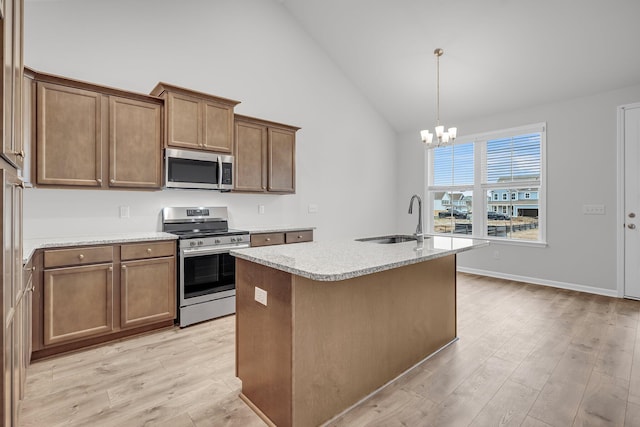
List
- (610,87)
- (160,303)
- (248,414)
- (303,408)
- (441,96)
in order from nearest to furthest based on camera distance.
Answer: (303,408), (248,414), (160,303), (610,87), (441,96)

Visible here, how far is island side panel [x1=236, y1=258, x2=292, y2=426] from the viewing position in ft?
5.38

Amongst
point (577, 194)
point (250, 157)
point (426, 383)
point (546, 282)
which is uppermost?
point (250, 157)

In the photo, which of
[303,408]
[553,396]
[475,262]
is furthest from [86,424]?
[475,262]

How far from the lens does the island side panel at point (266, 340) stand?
5.38 feet

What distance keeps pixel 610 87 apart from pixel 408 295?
4.17m

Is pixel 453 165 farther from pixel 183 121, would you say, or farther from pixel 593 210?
pixel 183 121

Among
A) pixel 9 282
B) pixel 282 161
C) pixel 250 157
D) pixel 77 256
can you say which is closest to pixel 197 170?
pixel 250 157

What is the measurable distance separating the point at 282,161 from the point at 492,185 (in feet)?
11.3

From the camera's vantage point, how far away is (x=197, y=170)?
3389 millimetres

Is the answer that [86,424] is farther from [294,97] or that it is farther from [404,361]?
[294,97]

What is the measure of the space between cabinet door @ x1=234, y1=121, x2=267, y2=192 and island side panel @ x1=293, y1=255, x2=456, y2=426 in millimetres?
2365

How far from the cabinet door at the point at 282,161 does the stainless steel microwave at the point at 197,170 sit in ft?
2.15

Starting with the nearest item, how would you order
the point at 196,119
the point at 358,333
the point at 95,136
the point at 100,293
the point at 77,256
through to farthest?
1. the point at 358,333
2. the point at 77,256
3. the point at 100,293
4. the point at 95,136
5. the point at 196,119

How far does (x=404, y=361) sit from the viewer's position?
89.0 inches
